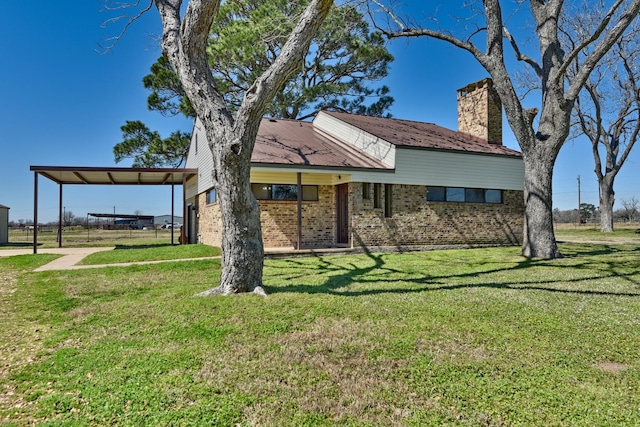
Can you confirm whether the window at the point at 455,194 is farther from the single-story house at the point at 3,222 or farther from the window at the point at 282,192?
the single-story house at the point at 3,222

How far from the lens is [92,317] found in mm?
5109

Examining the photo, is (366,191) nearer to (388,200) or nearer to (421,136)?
(388,200)

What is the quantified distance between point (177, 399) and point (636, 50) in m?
26.5

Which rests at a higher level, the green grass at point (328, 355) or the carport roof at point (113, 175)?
the carport roof at point (113, 175)

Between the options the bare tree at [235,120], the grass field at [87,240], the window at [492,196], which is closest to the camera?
the bare tree at [235,120]

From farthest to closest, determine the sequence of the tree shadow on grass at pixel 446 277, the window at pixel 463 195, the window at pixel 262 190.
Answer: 1. the window at pixel 463 195
2. the window at pixel 262 190
3. the tree shadow on grass at pixel 446 277

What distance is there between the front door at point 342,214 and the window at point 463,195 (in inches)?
117

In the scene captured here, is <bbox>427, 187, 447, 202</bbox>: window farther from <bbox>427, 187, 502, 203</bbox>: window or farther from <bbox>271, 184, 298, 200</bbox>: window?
<bbox>271, 184, 298, 200</bbox>: window

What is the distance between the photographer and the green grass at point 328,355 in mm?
2730

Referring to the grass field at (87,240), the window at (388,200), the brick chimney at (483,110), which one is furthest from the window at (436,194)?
the grass field at (87,240)

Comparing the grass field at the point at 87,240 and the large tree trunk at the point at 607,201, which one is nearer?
the grass field at the point at 87,240

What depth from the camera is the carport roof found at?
43.7ft

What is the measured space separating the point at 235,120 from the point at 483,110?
13245 mm

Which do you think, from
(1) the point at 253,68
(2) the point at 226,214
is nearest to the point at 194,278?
(2) the point at 226,214
